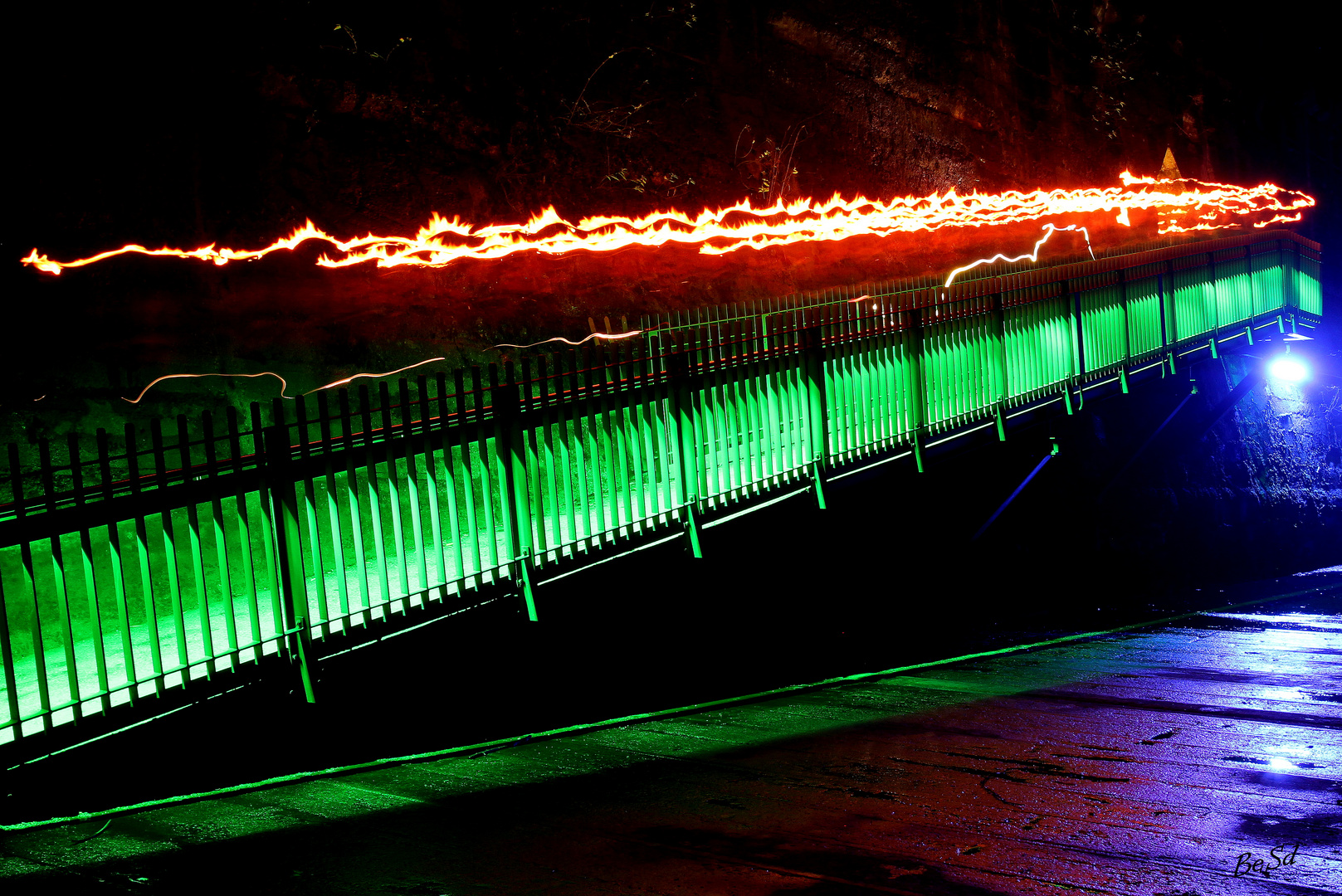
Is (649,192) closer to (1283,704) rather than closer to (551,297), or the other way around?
(551,297)

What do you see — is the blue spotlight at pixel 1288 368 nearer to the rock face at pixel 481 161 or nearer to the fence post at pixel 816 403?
the rock face at pixel 481 161

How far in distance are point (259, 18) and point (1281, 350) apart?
50.0 ft

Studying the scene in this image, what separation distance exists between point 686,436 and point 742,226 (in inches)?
290

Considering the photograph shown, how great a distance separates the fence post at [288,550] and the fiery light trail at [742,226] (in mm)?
4956

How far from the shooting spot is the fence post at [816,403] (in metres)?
8.38

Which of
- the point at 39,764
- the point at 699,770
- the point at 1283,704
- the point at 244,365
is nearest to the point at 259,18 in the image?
the point at 244,365

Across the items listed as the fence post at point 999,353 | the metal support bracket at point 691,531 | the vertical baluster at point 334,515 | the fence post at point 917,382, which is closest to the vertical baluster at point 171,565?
the vertical baluster at point 334,515

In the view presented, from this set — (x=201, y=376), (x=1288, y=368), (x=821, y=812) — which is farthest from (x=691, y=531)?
(x=1288, y=368)

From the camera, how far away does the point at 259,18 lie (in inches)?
395

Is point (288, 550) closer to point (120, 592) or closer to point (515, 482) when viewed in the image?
point (120, 592)
